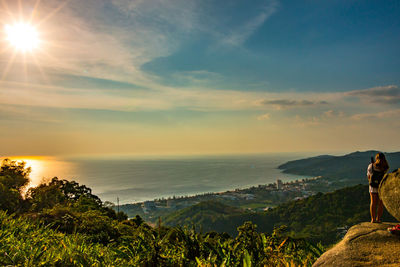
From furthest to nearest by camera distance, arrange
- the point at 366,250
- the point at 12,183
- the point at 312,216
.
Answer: the point at 312,216
the point at 12,183
the point at 366,250

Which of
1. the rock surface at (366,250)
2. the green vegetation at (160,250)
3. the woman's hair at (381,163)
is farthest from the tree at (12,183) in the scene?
the woman's hair at (381,163)

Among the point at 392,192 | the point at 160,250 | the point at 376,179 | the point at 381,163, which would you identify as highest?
the point at 381,163

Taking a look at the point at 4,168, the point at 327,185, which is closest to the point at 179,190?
the point at 327,185

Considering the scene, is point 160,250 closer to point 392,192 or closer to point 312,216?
point 392,192

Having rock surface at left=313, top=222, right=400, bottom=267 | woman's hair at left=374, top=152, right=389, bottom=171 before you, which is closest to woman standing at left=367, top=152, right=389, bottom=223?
woman's hair at left=374, top=152, right=389, bottom=171

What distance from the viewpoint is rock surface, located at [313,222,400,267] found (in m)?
4.97

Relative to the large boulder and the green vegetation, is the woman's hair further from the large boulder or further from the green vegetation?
the green vegetation

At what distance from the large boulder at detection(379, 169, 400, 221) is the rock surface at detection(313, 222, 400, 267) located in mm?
509

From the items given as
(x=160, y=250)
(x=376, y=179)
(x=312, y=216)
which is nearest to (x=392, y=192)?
(x=376, y=179)

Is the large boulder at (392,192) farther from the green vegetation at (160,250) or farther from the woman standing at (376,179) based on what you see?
the green vegetation at (160,250)

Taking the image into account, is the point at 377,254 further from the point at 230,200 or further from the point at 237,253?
the point at 230,200

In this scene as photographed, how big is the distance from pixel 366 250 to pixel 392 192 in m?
1.67

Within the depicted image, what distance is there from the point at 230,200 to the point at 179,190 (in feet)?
166

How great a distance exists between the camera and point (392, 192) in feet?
19.6
